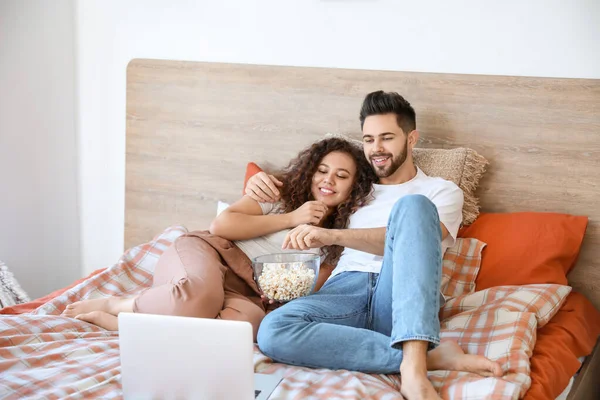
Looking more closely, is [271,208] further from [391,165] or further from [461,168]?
[461,168]

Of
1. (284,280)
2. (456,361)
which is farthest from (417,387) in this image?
(284,280)

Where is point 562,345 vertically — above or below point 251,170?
below

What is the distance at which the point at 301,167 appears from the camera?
2.48m

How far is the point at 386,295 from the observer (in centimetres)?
202

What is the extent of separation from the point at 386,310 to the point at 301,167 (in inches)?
26.0

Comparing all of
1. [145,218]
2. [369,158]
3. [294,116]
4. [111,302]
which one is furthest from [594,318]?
[145,218]

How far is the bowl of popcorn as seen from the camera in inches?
82.4

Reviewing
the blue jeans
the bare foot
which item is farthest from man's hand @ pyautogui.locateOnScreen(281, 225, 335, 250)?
the bare foot

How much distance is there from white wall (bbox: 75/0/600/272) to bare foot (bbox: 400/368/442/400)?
1246 millimetres

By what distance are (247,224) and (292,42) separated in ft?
2.78

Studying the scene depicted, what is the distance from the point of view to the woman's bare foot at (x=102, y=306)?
2.24 metres

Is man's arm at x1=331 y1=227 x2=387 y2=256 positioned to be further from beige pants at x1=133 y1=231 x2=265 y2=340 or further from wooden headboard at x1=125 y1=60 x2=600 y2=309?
wooden headboard at x1=125 y1=60 x2=600 y2=309

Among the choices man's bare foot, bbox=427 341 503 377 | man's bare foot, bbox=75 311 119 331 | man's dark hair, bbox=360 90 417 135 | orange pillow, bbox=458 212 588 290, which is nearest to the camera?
man's bare foot, bbox=427 341 503 377

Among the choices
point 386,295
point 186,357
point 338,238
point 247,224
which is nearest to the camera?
point 186,357
